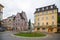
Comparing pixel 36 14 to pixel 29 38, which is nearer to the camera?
pixel 29 38

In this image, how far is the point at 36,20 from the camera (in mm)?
1282

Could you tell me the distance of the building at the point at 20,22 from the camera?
1203mm

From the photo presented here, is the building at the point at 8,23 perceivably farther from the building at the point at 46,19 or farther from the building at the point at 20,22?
the building at the point at 46,19

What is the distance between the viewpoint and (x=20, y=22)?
124cm

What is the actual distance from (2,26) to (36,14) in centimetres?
36

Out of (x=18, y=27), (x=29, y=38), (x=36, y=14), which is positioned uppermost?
(x=36, y=14)

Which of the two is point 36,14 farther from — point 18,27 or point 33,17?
point 18,27

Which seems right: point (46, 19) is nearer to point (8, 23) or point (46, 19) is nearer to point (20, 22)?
point (20, 22)

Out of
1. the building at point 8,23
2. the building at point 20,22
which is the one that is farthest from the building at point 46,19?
the building at point 8,23

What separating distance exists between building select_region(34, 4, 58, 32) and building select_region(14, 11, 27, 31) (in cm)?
11

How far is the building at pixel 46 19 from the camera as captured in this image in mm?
1222

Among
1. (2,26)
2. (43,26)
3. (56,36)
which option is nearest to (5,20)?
(2,26)

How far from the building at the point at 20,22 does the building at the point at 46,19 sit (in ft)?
0.37

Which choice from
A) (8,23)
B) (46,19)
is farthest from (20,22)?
(46,19)
